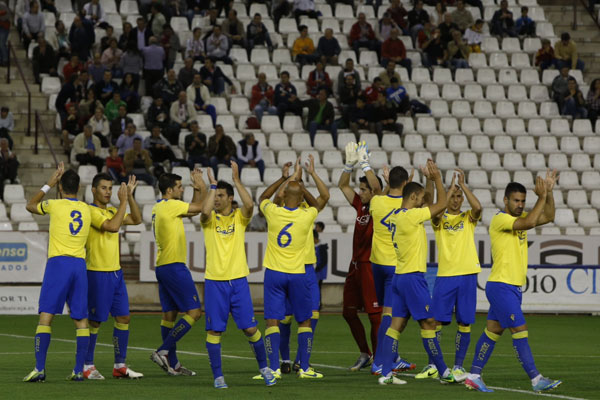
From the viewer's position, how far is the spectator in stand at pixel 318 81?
2806 cm

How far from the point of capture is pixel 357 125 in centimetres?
2794

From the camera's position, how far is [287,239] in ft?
A: 40.9

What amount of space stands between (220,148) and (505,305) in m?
15.0

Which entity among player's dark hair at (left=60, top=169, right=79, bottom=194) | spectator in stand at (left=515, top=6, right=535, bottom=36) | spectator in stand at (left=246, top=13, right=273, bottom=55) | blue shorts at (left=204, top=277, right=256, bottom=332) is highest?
spectator in stand at (left=515, top=6, right=535, bottom=36)

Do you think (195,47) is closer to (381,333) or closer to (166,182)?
(166,182)

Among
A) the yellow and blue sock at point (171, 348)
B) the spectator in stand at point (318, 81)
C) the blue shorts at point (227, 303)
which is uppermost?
the spectator in stand at point (318, 81)

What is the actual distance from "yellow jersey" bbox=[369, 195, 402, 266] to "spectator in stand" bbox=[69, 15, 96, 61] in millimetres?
16415

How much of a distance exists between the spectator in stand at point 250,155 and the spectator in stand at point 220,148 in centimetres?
20

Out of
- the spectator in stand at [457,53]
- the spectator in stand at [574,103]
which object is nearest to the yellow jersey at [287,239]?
the spectator in stand at [574,103]

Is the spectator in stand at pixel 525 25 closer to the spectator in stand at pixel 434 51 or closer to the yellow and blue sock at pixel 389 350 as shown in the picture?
the spectator in stand at pixel 434 51

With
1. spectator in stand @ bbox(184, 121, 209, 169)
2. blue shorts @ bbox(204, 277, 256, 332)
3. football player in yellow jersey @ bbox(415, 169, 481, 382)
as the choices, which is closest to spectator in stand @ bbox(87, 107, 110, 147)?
spectator in stand @ bbox(184, 121, 209, 169)

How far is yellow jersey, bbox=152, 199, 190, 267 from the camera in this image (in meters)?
13.1

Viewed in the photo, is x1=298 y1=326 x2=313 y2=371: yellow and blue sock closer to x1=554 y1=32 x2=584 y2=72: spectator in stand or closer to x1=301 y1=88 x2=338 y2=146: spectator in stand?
x1=301 y1=88 x2=338 y2=146: spectator in stand

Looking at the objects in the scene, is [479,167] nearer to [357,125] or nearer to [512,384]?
[357,125]
